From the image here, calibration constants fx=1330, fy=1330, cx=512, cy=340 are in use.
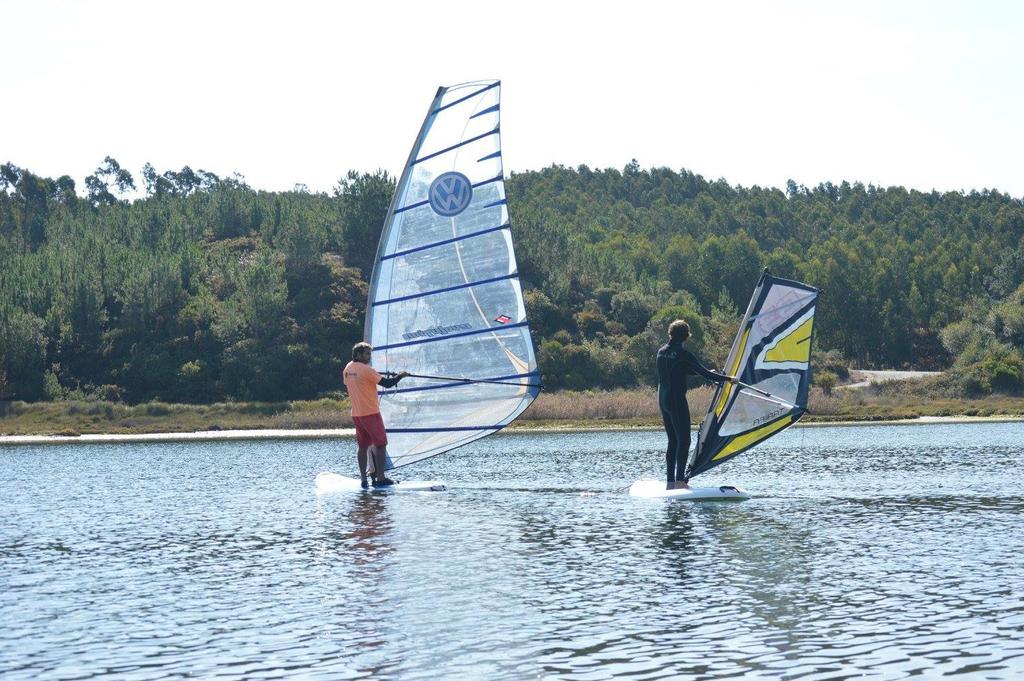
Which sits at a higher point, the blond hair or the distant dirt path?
the blond hair

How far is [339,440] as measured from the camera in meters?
51.8

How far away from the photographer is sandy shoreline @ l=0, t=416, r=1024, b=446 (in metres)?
55.7

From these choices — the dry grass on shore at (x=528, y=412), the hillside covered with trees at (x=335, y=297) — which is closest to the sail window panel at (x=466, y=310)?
the dry grass on shore at (x=528, y=412)

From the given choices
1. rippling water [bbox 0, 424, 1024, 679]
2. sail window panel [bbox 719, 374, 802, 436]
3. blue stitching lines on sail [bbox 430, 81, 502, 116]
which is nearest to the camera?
rippling water [bbox 0, 424, 1024, 679]

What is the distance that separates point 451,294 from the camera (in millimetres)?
21344

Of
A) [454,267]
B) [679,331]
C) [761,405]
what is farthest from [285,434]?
[679,331]

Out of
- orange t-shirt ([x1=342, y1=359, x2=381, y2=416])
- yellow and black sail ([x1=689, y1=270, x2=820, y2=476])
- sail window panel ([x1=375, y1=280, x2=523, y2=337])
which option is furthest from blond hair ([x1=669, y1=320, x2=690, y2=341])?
orange t-shirt ([x1=342, y1=359, x2=381, y2=416])

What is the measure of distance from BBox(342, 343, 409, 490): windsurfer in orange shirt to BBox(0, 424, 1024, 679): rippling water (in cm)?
93

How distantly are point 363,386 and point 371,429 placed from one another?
77 cm

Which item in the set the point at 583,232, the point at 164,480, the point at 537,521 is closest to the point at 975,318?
the point at 583,232

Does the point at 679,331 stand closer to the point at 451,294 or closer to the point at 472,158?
the point at 451,294

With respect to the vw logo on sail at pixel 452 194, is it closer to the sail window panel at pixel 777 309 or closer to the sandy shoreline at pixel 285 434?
the sail window panel at pixel 777 309

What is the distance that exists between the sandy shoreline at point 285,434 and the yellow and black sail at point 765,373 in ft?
118

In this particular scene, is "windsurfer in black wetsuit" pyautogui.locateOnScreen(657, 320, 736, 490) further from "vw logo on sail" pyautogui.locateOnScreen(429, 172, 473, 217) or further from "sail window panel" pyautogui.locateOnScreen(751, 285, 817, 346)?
"vw logo on sail" pyautogui.locateOnScreen(429, 172, 473, 217)
